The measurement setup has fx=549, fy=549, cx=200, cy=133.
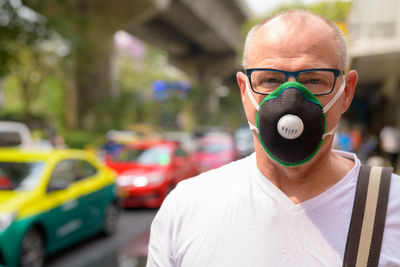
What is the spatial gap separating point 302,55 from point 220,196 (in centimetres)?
55

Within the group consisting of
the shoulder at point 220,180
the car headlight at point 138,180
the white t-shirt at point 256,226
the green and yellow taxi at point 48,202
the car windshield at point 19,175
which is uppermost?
the shoulder at point 220,180

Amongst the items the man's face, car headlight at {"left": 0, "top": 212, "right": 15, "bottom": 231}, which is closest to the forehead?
the man's face

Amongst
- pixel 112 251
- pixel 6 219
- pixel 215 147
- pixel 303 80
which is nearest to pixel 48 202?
pixel 6 219

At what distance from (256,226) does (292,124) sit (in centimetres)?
35

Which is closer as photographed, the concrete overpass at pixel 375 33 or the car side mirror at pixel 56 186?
the car side mirror at pixel 56 186

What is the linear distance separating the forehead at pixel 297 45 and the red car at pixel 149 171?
995 cm

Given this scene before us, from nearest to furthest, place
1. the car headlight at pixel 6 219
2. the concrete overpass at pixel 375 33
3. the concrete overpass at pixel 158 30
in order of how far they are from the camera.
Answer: the car headlight at pixel 6 219 < the concrete overpass at pixel 375 33 < the concrete overpass at pixel 158 30

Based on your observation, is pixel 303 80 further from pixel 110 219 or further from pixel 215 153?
pixel 215 153

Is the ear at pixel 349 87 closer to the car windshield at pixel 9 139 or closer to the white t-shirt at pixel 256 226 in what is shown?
the white t-shirt at pixel 256 226

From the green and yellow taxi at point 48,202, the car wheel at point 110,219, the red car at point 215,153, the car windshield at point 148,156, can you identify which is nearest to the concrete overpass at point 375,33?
the red car at point 215,153

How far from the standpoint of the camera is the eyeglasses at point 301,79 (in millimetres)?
1769

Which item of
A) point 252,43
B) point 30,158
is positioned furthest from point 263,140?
point 30,158

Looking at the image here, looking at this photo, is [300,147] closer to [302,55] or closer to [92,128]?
[302,55]

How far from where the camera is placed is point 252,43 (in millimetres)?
1893
